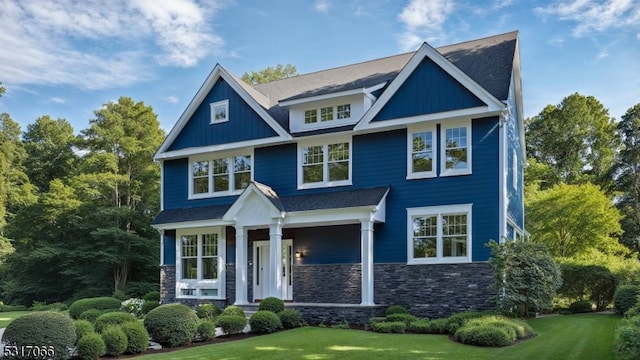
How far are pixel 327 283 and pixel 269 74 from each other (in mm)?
28825

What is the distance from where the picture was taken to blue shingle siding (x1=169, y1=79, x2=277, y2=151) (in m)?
21.2

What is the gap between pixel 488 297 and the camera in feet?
53.4

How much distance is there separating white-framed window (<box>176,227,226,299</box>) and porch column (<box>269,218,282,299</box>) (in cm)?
290

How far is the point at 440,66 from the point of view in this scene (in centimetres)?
1777

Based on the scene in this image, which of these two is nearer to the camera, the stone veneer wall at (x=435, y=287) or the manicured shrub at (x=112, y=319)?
the manicured shrub at (x=112, y=319)

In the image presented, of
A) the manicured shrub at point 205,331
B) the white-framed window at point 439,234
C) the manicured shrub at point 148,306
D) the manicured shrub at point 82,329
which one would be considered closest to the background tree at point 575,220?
the white-framed window at point 439,234

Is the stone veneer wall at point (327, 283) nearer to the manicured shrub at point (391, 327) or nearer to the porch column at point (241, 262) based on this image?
the porch column at point (241, 262)

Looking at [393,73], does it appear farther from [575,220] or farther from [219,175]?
[575,220]

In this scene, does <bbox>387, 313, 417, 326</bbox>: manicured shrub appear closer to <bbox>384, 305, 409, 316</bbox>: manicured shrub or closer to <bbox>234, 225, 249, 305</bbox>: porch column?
<bbox>384, 305, 409, 316</bbox>: manicured shrub

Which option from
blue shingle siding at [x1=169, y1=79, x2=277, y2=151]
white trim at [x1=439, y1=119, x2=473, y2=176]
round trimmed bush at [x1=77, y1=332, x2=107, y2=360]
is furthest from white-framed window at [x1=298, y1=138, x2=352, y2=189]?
round trimmed bush at [x1=77, y1=332, x2=107, y2=360]

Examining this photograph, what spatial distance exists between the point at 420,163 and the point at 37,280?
2858 cm

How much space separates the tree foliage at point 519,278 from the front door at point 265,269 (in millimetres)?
7777

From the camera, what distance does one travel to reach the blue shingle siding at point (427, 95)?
17.4 metres

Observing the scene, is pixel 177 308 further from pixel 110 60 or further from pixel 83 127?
pixel 83 127
